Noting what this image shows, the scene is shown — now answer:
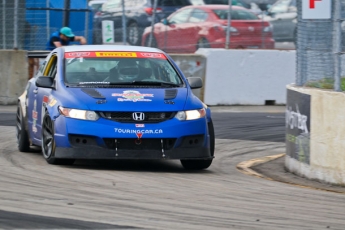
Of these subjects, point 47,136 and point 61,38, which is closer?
point 47,136

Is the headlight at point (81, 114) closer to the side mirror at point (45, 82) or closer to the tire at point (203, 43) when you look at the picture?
the side mirror at point (45, 82)

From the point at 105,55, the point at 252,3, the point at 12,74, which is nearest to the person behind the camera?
the point at 105,55

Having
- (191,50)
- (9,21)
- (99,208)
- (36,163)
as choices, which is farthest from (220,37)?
(99,208)

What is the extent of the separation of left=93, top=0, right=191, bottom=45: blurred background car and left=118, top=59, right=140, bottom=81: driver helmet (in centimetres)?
1081

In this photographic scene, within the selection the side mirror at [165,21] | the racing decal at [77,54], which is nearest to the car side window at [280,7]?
the side mirror at [165,21]

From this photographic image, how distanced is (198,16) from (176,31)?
1.35m

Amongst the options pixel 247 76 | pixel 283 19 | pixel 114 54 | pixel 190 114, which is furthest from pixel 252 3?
pixel 190 114

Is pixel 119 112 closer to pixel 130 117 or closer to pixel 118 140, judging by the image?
pixel 130 117

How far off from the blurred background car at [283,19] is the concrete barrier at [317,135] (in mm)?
11487

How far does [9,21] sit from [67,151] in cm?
1010

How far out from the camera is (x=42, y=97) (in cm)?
1125

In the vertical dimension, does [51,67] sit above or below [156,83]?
above

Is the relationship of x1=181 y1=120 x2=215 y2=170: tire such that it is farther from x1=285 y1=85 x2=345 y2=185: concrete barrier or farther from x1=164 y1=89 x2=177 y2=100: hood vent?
x1=285 y1=85 x2=345 y2=185: concrete barrier

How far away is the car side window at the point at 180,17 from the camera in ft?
73.0
